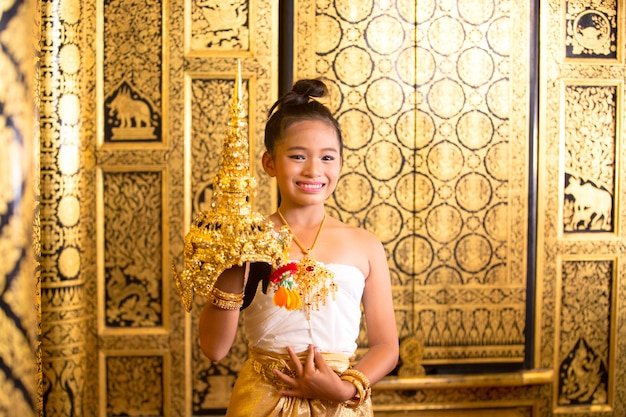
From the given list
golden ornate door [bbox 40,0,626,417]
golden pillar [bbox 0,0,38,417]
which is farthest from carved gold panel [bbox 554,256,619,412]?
golden pillar [bbox 0,0,38,417]

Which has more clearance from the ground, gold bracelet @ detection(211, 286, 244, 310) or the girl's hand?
gold bracelet @ detection(211, 286, 244, 310)

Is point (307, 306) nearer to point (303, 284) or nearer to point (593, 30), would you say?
point (303, 284)

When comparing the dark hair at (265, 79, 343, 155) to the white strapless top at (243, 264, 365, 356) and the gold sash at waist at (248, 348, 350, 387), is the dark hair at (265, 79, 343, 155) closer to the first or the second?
the white strapless top at (243, 264, 365, 356)

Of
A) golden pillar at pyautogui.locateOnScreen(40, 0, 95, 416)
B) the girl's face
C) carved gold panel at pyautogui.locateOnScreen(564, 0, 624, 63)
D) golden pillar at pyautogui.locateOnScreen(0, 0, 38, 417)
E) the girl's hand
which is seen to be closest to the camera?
golden pillar at pyautogui.locateOnScreen(0, 0, 38, 417)

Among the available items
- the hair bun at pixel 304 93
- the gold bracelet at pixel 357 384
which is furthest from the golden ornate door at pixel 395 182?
the gold bracelet at pixel 357 384

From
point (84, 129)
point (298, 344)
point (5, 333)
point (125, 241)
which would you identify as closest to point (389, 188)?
point (125, 241)

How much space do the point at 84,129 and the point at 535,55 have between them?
2389mm

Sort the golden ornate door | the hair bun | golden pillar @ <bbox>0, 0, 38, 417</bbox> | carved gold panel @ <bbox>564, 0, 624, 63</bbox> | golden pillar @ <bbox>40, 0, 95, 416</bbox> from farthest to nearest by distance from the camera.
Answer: carved gold panel @ <bbox>564, 0, 624, 63</bbox>
the golden ornate door
golden pillar @ <bbox>40, 0, 95, 416</bbox>
the hair bun
golden pillar @ <bbox>0, 0, 38, 417</bbox>

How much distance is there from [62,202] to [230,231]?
6.95ft

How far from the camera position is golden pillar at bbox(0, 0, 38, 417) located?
1.09 m

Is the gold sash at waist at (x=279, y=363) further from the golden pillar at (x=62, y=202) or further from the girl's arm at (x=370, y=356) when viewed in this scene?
the golden pillar at (x=62, y=202)

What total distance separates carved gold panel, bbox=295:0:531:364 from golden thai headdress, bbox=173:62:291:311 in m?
1.96

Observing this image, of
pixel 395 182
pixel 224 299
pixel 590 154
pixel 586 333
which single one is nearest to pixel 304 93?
pixel 224 299

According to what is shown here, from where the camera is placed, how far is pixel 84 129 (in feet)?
10.6
